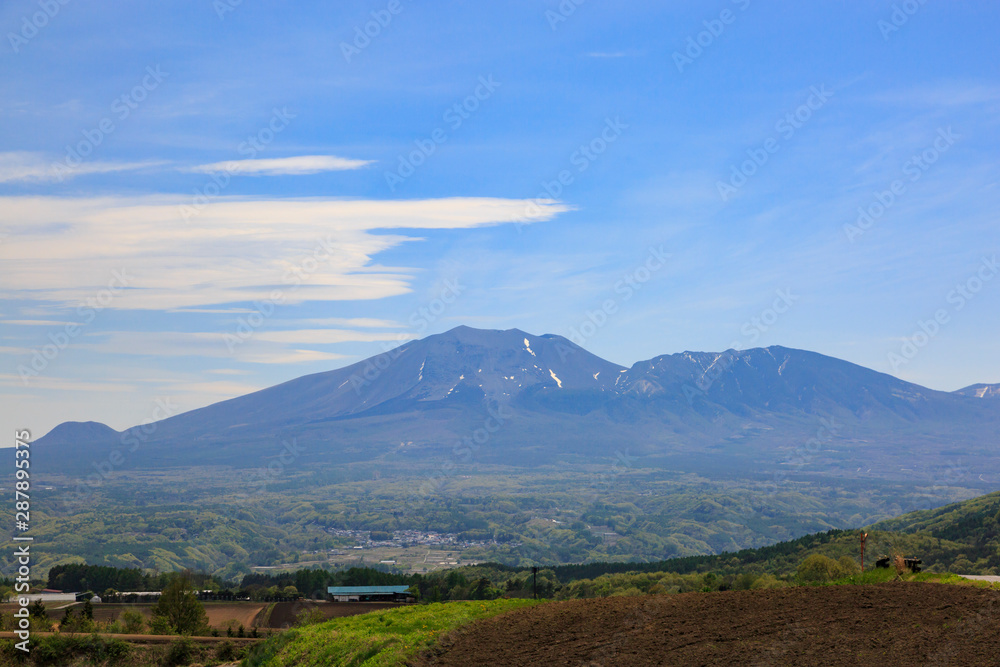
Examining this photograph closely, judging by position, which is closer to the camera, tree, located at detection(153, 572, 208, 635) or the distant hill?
tree, located at detection(153, 572, 208, 635)

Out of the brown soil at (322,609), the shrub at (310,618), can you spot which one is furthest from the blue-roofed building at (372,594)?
the shrub at (310,618)

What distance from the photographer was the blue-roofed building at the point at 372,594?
217 feet

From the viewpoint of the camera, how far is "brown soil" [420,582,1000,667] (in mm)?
15828

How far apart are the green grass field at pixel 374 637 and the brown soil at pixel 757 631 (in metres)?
0.79

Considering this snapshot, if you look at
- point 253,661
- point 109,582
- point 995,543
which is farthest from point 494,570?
point 253,661

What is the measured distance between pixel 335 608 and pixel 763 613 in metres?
46.6

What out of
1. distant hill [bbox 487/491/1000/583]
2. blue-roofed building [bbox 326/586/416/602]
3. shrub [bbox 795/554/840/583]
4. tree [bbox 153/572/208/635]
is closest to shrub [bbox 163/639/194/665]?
tree [bbox 153/572/208/635]

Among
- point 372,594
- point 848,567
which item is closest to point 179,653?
point 848,567

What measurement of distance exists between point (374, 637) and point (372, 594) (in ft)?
159

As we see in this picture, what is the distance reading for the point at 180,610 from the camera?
47.3 meters

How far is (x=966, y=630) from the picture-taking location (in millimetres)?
16188

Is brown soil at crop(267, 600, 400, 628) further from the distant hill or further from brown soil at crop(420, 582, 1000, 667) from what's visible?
the distant hill

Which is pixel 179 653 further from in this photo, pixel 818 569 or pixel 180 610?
pixel 818 569

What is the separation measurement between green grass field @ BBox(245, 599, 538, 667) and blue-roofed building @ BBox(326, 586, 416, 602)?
133 feet
